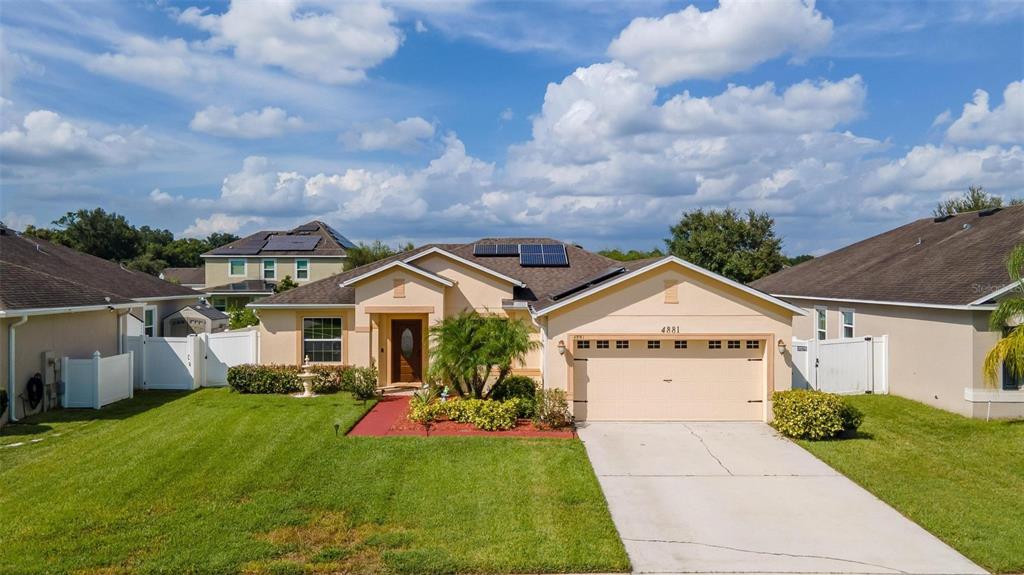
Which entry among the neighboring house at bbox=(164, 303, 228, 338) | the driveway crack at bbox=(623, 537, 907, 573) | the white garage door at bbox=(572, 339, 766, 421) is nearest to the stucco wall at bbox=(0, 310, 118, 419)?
the neighboring house at bbox=(164, 303, 228, 338)

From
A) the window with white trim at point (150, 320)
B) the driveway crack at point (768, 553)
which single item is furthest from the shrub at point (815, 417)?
the window with white trim at point (150, 320)

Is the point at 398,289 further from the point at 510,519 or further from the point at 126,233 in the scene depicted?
the point at 126,233

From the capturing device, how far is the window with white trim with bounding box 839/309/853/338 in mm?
21297

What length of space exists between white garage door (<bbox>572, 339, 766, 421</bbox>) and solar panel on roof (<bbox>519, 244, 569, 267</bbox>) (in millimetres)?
9346

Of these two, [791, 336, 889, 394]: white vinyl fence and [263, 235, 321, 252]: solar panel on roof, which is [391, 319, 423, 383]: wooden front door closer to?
[791, 336, 889, 394]: white vinyl fence

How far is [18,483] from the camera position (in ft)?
34.5

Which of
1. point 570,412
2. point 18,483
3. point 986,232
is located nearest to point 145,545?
point 18,483

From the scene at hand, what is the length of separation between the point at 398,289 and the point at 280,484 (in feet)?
31.9

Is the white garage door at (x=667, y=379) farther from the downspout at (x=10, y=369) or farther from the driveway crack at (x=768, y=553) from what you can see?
the downspout at (x=10, y=369)

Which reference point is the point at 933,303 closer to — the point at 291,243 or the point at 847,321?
the point at 847,321

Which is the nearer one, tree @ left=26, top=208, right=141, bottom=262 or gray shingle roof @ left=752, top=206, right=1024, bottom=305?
gray shingle roof @ left=752, top=206, right=1024, bottom=305

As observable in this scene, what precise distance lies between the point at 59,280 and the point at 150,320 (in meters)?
6.44

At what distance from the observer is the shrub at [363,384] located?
57.9ft

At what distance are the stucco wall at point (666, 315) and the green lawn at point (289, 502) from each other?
319cm
